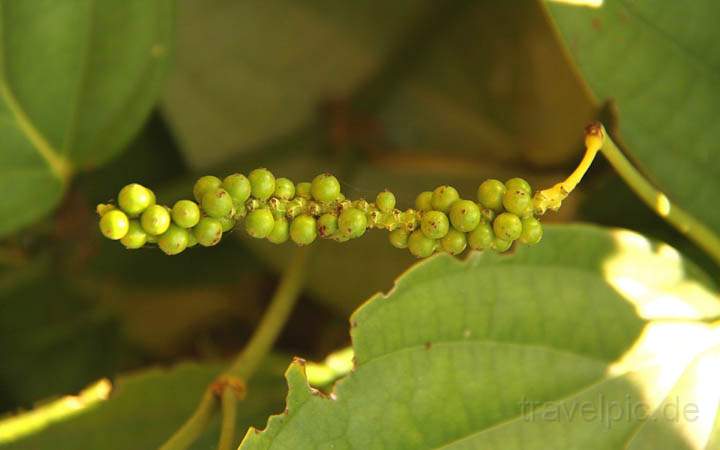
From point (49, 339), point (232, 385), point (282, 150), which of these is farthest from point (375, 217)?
point (49, 339)

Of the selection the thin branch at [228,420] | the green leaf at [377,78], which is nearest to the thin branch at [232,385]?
the thin branch at [228,420]

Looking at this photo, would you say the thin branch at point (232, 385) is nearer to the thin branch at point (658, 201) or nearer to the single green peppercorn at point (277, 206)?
the single green peppercorn at point (277, 206)

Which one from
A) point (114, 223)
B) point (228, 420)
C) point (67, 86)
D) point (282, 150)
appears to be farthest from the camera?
point (282, 150)

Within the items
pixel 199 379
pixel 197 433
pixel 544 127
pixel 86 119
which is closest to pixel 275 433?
pixel 197 433

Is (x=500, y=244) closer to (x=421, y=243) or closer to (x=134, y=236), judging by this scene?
(x=421, y=243)

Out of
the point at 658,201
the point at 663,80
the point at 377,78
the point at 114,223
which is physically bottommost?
the point at 114,223

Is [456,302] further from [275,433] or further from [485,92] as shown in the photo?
[485,92]
